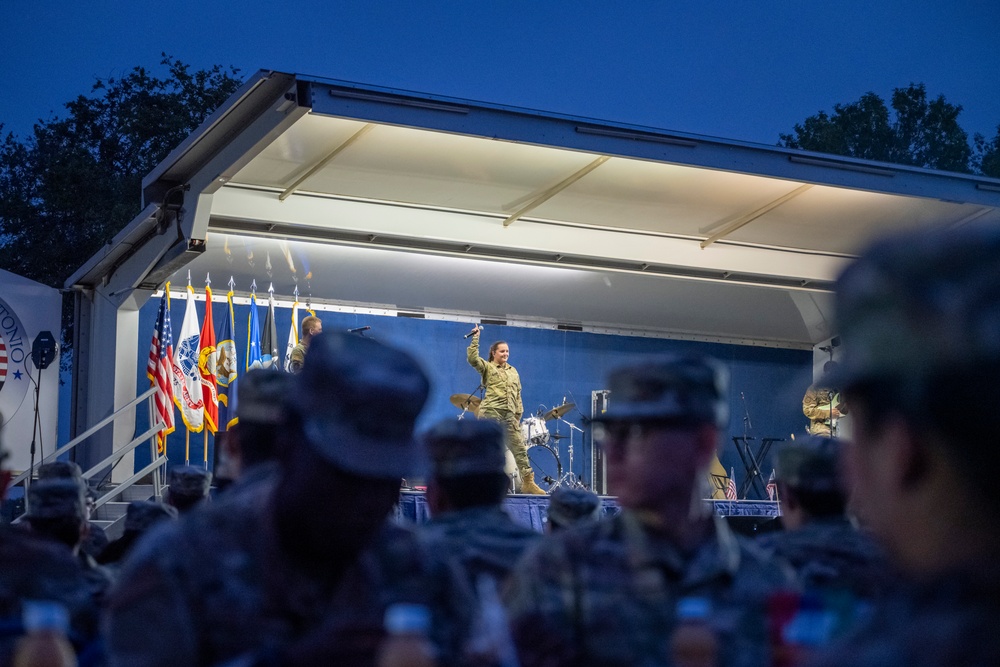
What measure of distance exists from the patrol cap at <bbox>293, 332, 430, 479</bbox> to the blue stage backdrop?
557 inches

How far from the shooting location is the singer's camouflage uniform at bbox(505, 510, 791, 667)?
245 centimetres

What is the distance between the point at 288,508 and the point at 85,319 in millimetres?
15238

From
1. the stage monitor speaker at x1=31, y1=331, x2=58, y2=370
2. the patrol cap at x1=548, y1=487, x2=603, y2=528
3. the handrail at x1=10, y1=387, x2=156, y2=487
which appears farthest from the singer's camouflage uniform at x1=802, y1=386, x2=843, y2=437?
the patrol cap at x1=548, y1=487, x2=603, y2=528

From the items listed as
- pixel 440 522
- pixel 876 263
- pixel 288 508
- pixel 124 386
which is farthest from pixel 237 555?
pixel 124 386

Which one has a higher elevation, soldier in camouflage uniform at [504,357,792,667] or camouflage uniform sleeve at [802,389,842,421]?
camouflage uniform sleeve at [802,389,842,421]

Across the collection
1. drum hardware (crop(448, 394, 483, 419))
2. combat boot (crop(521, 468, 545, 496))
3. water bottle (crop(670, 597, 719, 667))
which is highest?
drum hardware (crop(448, 394, 483, 419))

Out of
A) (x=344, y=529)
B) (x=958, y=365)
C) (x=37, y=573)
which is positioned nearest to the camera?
(x=958, y=365)

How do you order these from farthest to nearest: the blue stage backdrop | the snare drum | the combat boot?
the snare drum → the blue stage backdrop → the combat boot

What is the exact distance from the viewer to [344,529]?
1.96m

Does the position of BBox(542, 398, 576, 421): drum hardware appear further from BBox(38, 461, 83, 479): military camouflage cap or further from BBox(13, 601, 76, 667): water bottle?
BBox(13, 601, 76, 667): water bottle

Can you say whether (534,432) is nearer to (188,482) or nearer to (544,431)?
(544,431)

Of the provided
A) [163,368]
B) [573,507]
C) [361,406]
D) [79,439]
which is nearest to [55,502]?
[573,507]

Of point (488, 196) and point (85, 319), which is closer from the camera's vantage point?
point (488, 196)

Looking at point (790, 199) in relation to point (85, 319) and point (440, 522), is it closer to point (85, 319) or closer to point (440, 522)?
point (85, 319)
